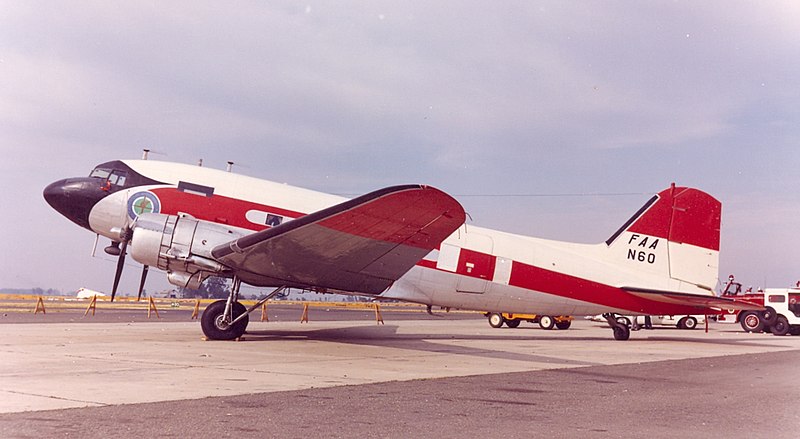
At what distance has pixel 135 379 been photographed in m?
9.68

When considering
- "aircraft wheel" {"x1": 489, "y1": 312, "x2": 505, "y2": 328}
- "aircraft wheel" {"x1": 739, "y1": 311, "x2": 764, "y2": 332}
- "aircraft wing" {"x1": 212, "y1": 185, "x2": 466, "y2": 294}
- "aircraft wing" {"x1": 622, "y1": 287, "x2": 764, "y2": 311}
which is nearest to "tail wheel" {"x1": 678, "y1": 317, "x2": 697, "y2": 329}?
"aircraft wheel" {"x1": 739, "y1": 311, "x2": 764, "y2": 332}

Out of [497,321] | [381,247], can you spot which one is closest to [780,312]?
[497,321]

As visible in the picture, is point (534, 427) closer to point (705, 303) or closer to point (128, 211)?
point (128, 211)

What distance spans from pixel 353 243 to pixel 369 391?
5.89 metres

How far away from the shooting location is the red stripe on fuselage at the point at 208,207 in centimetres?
1758

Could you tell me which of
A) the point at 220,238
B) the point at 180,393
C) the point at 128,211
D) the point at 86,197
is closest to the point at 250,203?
the point at 220,238

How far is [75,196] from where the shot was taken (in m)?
18.2

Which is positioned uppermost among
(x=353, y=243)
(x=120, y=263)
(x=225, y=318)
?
(x=353, y=243)

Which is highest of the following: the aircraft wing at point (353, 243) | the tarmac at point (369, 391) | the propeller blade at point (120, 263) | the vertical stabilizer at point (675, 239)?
the vertical stabilizer at point (675, 239)

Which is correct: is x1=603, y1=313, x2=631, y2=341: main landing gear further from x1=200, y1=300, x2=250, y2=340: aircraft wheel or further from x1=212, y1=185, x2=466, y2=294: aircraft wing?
x1=200, y1=300, x2=250, y2=340: aircraft wheel

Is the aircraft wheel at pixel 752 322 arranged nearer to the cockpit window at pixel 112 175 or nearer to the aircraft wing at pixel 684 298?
the aircraft wing at pixel 684 298

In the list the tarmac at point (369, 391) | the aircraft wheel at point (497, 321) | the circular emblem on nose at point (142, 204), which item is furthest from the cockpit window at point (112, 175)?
the aircraft wheel at point (497, 321)

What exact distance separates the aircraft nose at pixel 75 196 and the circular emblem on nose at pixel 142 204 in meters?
0.91

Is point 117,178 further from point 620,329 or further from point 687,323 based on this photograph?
point 687,323
